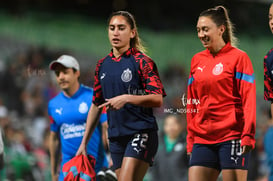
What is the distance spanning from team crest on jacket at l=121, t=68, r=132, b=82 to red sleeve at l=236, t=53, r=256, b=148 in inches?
37.2

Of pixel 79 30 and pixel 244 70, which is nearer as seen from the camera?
pixel 244 70

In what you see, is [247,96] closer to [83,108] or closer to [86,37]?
[83,108]

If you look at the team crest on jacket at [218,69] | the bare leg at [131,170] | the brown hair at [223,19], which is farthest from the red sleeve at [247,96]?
the bare leg at [131,170]

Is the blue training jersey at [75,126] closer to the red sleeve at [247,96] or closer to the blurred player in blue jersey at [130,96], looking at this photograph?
the blurred player in blue jersey at [130,96]

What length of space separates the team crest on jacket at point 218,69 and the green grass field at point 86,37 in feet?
28.6

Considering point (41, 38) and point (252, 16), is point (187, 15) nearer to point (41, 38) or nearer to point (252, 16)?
point (252, 16)

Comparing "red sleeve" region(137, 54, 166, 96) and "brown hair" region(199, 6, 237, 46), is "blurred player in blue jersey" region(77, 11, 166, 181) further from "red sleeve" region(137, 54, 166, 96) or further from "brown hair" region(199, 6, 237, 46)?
"brown hair" region(199, 6, 237, 46)

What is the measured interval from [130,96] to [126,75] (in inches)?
14.7

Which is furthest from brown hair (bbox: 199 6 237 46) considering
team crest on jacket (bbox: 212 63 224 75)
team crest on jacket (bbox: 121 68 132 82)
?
team crest on jacket (bbox: 121 68 132 82)

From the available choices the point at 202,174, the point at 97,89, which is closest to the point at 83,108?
the point at 97,89

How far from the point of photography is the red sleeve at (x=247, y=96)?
4.63 metres

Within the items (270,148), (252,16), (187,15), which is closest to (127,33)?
(270,148)

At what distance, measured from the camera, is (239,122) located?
4832 mm

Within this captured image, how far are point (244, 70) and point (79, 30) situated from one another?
12291 mm
